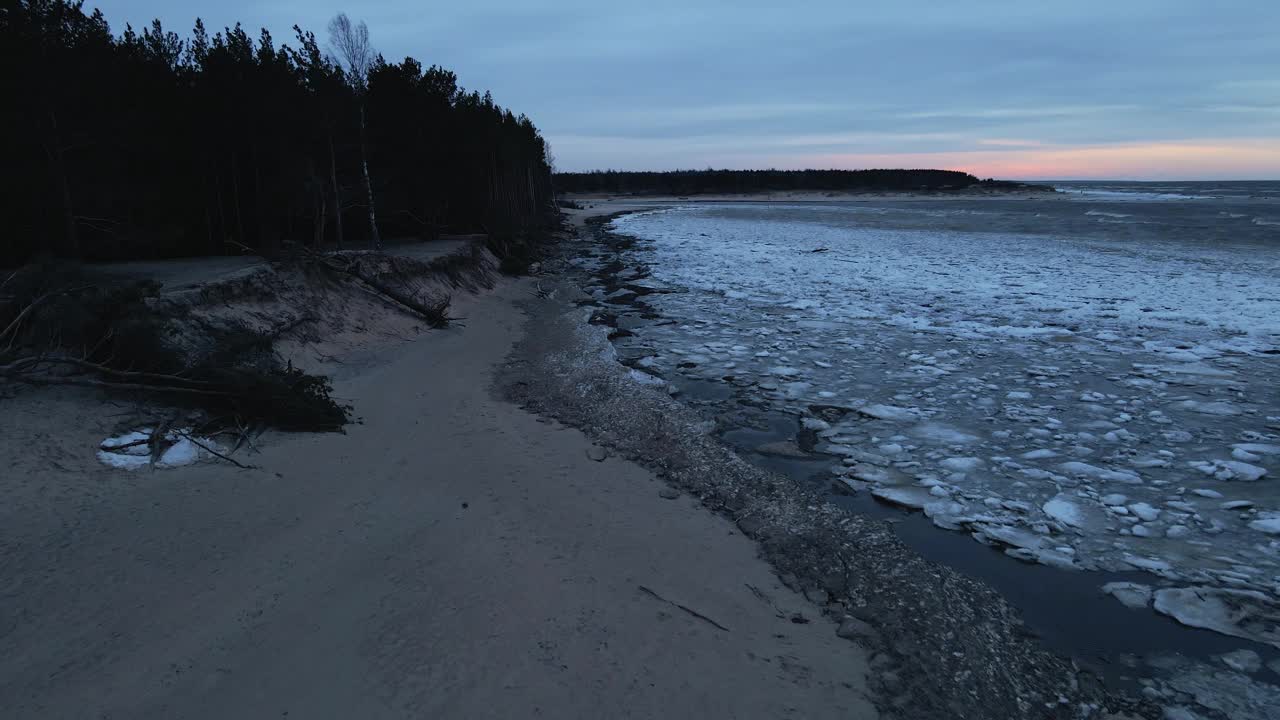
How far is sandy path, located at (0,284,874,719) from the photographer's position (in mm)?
2883

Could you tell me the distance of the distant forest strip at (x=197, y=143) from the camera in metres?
11.7

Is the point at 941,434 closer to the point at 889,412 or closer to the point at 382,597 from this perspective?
the point at 889,412

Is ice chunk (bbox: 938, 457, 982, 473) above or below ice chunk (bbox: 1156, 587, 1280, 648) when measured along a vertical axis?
above

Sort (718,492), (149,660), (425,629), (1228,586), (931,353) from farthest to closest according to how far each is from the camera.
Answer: (931,353) → (718,492) → (1228,586) → (425,629) → (149,660)

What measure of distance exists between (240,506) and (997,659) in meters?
4.95

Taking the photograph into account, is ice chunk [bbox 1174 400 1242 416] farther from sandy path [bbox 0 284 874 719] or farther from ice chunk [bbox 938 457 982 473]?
sandy path [bbox 0 284 874 719]

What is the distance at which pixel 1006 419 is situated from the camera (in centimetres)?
Result: 674

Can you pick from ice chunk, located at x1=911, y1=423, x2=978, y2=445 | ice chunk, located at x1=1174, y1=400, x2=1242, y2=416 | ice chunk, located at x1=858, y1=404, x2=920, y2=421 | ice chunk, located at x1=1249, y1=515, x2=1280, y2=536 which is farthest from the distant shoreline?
ice chunk, located at x1=1249, y1=515, x2=1280, y2=536

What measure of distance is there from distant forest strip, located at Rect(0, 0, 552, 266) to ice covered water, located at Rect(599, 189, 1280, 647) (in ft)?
27.5

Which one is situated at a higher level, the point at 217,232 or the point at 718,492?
the point at 217,232

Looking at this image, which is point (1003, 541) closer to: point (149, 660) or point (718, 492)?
point (718, 492)

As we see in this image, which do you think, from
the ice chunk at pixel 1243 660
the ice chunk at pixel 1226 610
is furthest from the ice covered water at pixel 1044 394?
the ice chunk at pixel 1243 660

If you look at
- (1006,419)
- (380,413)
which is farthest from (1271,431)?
(380,413)

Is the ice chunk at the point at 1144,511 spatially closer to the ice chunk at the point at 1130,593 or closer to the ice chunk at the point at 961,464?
the ice chunk at the point at 1130,593
